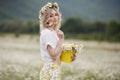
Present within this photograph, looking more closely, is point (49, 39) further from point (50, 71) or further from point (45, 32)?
point (50, 71)

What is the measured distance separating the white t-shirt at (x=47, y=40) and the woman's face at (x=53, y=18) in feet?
0.48

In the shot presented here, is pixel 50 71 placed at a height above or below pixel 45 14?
below

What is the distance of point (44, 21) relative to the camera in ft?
23.0

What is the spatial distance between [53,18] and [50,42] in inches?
15.9

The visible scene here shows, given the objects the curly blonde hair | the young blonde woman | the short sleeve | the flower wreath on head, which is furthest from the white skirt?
the flower wreath on head

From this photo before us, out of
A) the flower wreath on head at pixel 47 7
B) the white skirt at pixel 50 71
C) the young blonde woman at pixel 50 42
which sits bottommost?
the white skirt at pixel 50 71

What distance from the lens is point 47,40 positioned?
6832 millimetres

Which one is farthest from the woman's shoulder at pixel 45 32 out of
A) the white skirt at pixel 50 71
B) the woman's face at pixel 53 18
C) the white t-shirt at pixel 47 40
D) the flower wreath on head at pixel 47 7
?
the white skirt at pixel 50 71

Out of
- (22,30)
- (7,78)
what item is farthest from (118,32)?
(7,78)

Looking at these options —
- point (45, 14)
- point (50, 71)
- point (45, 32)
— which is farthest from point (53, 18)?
point (50, 71)

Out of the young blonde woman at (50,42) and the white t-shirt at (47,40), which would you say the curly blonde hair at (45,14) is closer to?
the young blonde woman at (50,42)

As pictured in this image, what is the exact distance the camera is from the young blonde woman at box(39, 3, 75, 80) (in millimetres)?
6836

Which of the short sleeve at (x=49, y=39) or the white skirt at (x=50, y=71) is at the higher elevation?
the short sleeve at (x=49, y=39)

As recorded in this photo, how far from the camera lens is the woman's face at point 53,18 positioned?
6.98 meters
